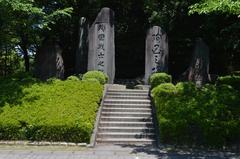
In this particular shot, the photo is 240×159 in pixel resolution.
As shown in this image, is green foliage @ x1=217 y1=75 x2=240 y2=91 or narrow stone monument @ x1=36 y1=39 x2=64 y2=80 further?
narrow stone monument @ x1=36 y1=39 x2=64 y2=80

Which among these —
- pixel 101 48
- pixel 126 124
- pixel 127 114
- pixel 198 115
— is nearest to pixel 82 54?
pixel 101 48

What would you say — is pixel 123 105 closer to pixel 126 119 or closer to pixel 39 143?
pixel 126 119

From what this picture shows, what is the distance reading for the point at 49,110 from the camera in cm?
1664

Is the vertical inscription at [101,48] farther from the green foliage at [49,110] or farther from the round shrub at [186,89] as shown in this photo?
the round shrub at [186,89]

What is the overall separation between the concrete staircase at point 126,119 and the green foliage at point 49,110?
0.68 metres

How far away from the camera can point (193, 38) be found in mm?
30906

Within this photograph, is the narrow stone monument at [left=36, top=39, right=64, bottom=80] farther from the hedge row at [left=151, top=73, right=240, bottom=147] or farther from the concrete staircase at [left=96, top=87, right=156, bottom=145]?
the hedge row at [left=151, top=73, right=240, bottom=147]

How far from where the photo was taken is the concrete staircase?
16.2m

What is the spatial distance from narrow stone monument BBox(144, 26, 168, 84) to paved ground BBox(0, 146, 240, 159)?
32.3 feet

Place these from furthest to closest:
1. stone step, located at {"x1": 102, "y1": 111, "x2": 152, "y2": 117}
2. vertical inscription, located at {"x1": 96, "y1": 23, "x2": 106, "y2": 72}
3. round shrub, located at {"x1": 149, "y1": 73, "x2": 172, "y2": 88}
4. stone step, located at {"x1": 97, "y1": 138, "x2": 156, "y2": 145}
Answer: vertical inscription, located at {"x1": 96, "y1": 23, "x2": 106, "y2": 72}
round shrub, located at {"x1": 149, "y1": 73, "x2": 172, "y2": 88}
stone step, located at {"x1": 102, "y1": 111, "x2": 152, "y2": 117}
stone step, located at {"x1": 97, "y1": 138, "x2": 156, "y2": 145}

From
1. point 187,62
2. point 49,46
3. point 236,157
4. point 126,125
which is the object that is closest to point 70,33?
point 49,46

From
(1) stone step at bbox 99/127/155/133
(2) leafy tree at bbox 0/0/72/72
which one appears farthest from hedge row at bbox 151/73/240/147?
(2) leafy tree at bbox 0/0/72/72

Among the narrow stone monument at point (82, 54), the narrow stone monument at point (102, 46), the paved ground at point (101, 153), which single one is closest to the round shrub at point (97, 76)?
the narrow stone monument at point (102, 46)

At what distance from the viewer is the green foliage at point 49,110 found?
1546cm
